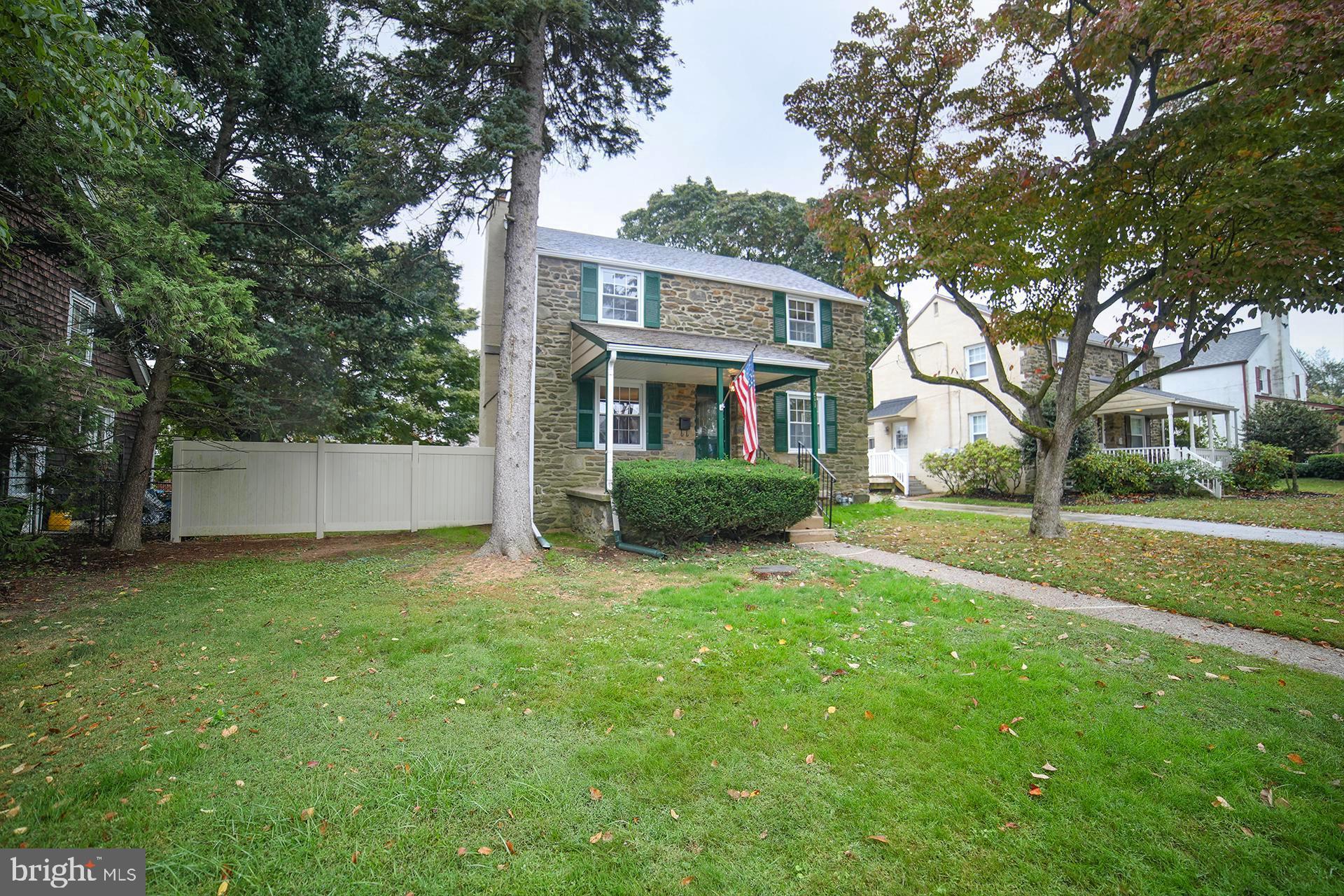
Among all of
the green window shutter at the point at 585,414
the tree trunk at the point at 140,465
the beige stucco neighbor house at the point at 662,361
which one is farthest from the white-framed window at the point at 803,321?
the tree trunk at the point at 140,465

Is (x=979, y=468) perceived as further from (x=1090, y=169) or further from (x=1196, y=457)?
(x=1090, y=169)

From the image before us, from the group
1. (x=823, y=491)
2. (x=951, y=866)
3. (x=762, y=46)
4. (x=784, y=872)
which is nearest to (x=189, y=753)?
(x=784, y=872)

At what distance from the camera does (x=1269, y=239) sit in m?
6.43

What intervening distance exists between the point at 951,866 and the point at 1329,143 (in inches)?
343

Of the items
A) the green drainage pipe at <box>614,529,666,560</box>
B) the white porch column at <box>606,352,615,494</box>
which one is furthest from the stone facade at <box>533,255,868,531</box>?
the green drainage pipe at <box>614,529,666,560</box>

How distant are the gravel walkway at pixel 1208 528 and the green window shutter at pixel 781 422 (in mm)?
3949

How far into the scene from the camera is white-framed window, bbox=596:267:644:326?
12086mm

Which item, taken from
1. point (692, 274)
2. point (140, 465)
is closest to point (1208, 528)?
point (692, 274)

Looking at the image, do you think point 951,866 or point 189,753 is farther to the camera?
point 189,753

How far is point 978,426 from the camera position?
19.3m

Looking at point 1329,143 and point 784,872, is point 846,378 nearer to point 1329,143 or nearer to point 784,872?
point 1329,143

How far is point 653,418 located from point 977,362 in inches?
513

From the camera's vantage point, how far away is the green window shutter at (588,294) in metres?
11.8

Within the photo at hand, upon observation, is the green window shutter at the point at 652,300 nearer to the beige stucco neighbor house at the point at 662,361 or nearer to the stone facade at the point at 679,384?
the beige stucco neighbor house at the point at 662,361
